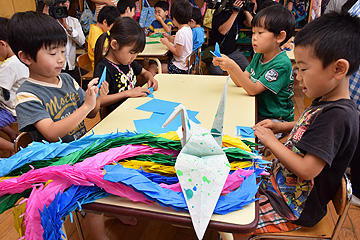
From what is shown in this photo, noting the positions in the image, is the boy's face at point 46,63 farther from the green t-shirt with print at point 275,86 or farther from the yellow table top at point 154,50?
the yellow table top at point 154,50

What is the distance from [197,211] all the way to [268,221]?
0.48 meters

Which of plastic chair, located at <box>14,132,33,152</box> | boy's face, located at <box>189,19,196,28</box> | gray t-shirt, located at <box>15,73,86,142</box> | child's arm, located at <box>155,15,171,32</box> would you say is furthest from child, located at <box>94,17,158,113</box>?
child's arm, located at <box>155,15,171,32</box>

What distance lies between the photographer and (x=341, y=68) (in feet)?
2.85

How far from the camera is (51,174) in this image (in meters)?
0.72

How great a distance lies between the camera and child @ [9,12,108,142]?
1.07m

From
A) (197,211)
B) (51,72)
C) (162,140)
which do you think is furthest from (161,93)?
(197,211)

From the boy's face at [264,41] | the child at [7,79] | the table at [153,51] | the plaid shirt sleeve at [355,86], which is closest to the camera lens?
the plaid shirt sleeve at [355,86]

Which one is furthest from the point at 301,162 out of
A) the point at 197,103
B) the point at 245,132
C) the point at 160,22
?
the point at 160,22

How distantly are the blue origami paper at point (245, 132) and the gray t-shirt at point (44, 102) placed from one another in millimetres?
786

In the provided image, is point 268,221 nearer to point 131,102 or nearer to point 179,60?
point 131,102

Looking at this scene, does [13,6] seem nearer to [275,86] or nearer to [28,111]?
[28,111]

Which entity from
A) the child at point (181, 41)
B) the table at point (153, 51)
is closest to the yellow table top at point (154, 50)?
the table at point (153, 51)

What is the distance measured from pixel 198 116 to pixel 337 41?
0.63 metres

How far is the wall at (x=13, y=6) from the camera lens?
150 inches
